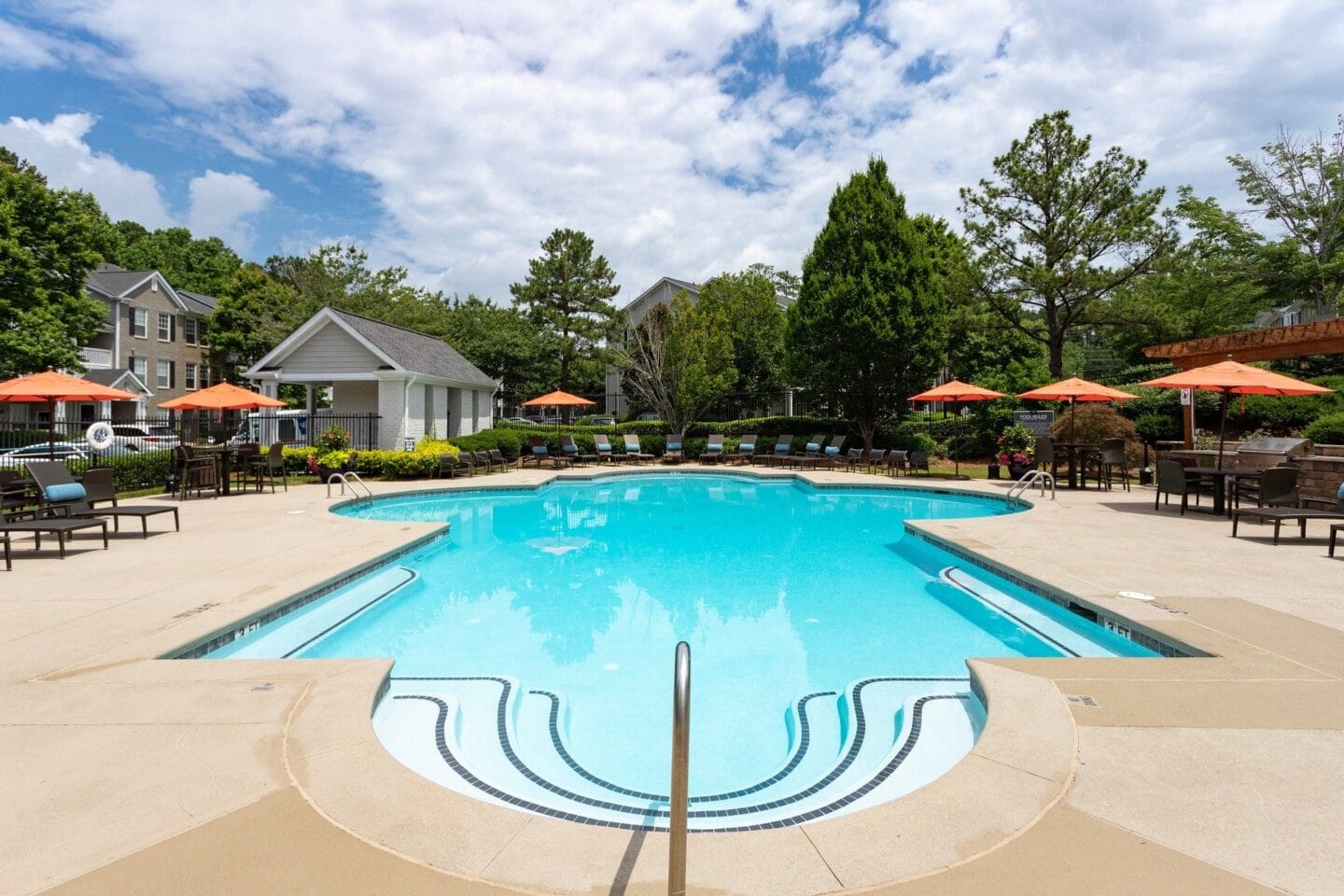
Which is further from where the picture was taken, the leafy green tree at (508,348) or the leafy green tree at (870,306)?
the leafy green tree at (508,348)

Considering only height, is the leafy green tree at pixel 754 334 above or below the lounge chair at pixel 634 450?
above

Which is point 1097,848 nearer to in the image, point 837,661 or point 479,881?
point 479,881

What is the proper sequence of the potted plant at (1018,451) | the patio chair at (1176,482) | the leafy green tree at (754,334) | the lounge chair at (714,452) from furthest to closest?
the leafy green tree at (754,334)
the lounge chair at (714,452)
the potted plant at (1018,451)
the patio chair at (1176,482)

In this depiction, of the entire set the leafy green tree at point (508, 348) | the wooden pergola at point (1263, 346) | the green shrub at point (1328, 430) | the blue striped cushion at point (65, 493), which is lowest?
the blue striped cushion at point (65, 493)

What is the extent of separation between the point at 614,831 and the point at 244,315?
4589 centimetres

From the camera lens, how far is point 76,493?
9516 mm

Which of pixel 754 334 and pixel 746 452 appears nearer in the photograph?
pixel 746 452

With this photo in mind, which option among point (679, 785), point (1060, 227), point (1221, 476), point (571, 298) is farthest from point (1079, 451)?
point (571, 298)

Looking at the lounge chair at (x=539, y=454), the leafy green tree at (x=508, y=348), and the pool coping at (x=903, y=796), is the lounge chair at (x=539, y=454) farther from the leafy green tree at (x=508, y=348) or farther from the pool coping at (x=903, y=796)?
the pool coping at (x=903, y=796)

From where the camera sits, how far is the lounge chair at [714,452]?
2438 centimetres

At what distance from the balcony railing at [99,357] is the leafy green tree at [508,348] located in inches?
629

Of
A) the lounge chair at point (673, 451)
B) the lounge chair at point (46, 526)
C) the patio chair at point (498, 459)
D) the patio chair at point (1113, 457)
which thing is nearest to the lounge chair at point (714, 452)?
the lounge chair at point (673, 451)

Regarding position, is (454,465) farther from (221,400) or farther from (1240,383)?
(1240,383)

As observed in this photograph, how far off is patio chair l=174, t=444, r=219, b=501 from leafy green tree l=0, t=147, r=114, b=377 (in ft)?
48.1
